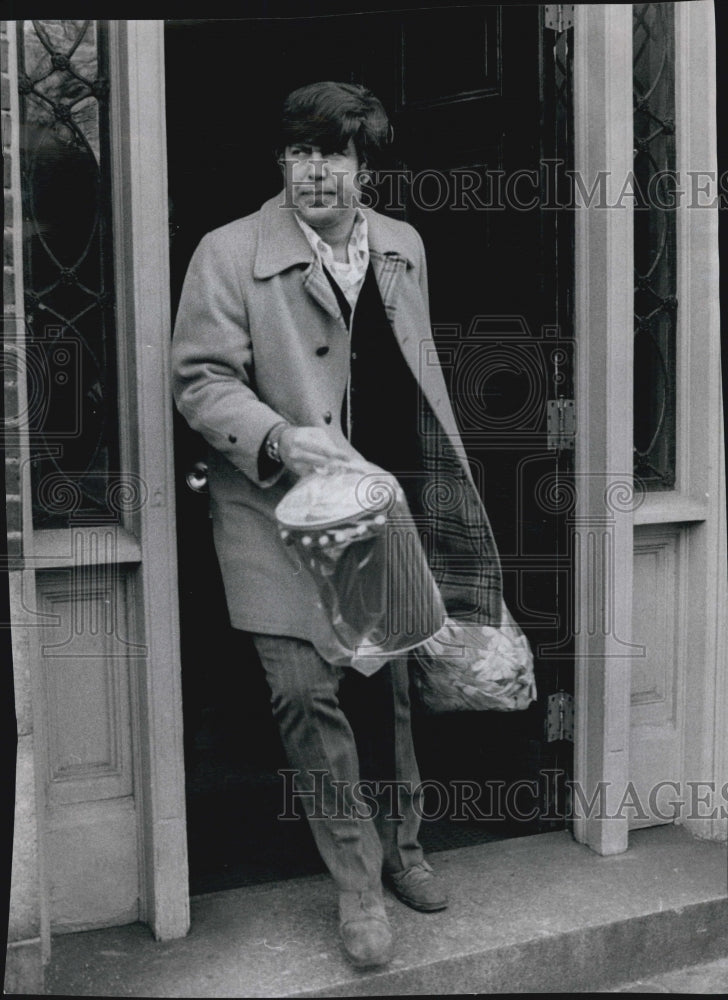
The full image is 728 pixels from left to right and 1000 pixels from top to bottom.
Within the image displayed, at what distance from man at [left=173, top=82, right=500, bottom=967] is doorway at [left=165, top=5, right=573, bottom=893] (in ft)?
0.88

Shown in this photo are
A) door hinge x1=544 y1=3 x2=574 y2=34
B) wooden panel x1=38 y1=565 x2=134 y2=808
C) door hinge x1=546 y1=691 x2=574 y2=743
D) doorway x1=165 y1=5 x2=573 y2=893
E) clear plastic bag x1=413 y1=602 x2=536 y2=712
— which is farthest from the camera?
door hinge x1=546 y1=691 x2=574 y2=743

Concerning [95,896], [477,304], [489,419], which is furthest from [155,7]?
[95,896]

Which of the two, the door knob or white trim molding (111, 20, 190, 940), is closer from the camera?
white trim molding (111, 20, 190, 940)

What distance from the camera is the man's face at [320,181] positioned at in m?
3.26

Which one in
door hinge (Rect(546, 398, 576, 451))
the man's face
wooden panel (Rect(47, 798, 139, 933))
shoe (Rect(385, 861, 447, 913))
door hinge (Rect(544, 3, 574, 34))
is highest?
door hinge (Rect(544, 3, 574, 34))

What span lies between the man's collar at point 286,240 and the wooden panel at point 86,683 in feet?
3.08

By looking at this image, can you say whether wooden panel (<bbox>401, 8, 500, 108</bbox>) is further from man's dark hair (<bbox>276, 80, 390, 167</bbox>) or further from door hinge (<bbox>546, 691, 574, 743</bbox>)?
door hinge (<bbox>546, 691, 574, 743</bbox>)

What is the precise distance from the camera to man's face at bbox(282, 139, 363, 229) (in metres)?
3.26

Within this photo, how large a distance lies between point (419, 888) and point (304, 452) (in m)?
1.37

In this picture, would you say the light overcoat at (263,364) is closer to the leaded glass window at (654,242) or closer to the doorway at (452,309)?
the doorway at (452,309)

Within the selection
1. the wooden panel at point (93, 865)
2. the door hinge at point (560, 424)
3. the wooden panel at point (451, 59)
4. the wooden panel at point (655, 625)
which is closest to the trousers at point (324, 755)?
the wooden panel at point (93, 865)

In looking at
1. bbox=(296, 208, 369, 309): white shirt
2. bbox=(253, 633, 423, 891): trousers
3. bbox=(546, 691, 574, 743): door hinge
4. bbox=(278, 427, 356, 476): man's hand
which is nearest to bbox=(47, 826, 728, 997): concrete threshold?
bbox=(253, 633, 423, 891): trousers

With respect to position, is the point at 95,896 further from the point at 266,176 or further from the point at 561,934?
the point at 266,176

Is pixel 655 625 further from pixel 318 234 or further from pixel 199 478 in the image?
pixel 318 234
